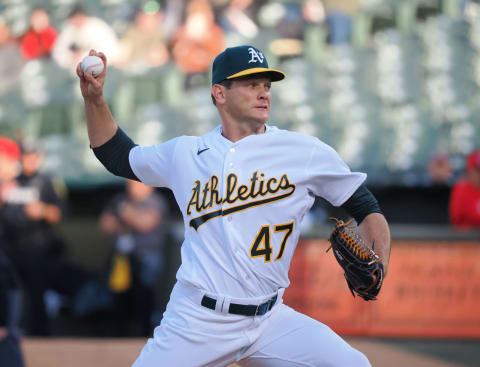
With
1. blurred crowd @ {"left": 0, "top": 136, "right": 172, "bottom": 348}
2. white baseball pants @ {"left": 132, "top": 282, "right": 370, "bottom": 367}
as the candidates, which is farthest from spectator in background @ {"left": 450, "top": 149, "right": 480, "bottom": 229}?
white baseball pants @ {"left": 132, "top": 282, "right": 370, "bottom": 367}

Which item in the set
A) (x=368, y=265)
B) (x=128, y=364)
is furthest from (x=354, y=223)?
(x=128, y=364)

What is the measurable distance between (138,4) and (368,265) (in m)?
6.91

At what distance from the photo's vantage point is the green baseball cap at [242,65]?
329cm

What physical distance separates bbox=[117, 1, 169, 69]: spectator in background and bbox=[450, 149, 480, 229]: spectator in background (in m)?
3.95

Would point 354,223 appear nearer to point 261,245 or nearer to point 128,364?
point 261,245

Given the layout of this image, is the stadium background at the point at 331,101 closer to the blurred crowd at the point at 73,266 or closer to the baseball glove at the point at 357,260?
the blurred crowd at the point at 73,266

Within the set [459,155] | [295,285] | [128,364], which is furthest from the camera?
[459,155]

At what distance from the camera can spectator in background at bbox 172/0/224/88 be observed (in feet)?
29.7

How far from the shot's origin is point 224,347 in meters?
3.12

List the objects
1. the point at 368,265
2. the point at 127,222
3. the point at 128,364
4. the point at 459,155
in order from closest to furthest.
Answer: the point at 368,265, the point at 128,364, the point at 127,222, the point at 459,155

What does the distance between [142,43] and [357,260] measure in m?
6.62

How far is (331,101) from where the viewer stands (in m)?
9.05

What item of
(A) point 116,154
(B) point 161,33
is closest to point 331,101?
(B) point 161,33

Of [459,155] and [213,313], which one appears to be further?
[459,155]
